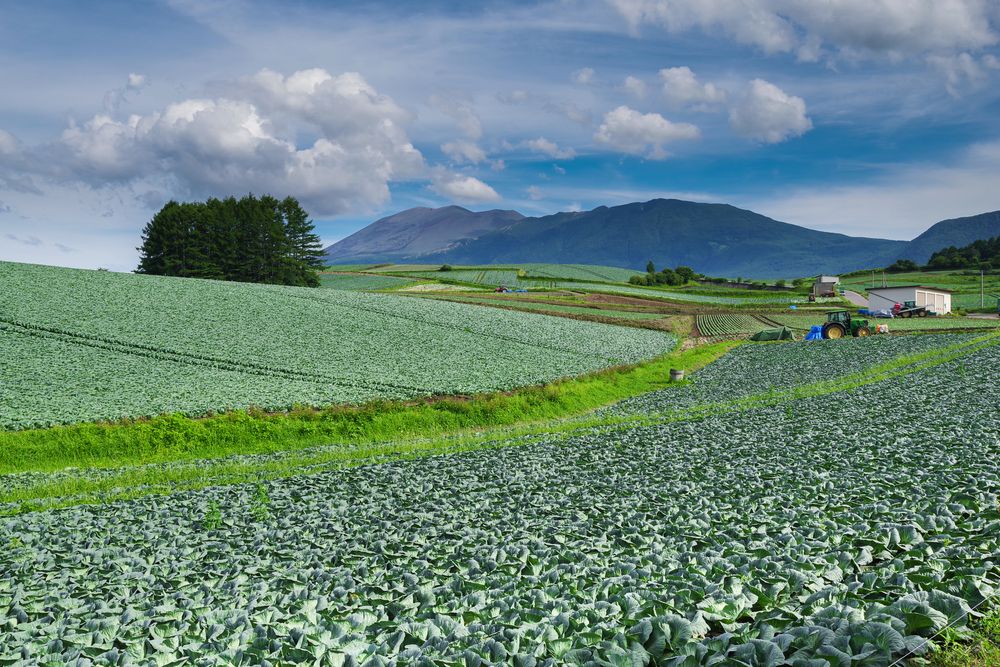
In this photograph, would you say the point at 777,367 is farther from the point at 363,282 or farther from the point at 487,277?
the point at 487,277

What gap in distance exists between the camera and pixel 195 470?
22578mm

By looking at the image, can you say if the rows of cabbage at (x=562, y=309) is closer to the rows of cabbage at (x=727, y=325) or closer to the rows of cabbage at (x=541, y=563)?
the rows of cabbage at (x=727, y=325)

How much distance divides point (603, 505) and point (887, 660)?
8011 millimetres

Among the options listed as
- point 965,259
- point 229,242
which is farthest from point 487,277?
point 965,259

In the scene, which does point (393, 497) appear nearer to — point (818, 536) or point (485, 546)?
point (485, 546)

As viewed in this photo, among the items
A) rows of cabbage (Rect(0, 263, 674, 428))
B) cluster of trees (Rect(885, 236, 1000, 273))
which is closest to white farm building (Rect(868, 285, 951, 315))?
rows of cabbage (Rect(0, 263, 674, 428))

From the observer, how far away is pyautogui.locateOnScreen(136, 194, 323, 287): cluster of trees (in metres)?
109

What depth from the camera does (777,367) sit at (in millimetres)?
46719

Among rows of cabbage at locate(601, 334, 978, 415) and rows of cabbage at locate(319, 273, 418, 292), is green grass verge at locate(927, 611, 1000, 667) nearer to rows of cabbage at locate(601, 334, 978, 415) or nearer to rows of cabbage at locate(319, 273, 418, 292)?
rows of cabbage at locate(601, 334, 978, 415)

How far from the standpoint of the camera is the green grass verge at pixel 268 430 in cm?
2547

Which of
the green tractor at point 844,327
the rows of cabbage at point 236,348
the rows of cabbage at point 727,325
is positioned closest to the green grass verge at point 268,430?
the rows of cabbage at point 236,348

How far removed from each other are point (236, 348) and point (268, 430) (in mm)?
17235

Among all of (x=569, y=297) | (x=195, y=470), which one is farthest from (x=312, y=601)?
(x=569, y=297)

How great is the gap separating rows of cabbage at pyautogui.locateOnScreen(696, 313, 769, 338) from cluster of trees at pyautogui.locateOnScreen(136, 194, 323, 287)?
73797 mm
